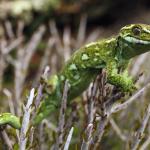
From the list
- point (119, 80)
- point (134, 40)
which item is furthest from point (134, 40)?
point (119, 80)

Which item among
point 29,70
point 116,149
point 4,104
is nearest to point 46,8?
point 29,70

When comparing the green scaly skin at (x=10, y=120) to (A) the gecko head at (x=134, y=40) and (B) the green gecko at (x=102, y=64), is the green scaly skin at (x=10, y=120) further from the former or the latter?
(A) the gecko head at (x=134, y=40)

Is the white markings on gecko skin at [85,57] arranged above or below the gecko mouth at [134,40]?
below

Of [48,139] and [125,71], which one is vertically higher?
[125,71]

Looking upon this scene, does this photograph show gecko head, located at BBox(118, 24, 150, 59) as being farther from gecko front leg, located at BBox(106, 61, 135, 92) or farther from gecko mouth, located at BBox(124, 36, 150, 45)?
gecko front leg, located at BBox(106, 61, 135, 92)

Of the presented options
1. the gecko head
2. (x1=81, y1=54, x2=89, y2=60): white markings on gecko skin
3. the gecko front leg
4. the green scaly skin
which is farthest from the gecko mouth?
the green scaly skin

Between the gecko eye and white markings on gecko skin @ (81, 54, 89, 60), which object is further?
white markings on gecko skin @ (81, 54, 89, 60)

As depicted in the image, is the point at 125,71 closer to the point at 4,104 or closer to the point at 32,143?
the point at 32,143

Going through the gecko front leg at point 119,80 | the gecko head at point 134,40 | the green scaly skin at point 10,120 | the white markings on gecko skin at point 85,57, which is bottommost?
the green scaly skin at point 10,120

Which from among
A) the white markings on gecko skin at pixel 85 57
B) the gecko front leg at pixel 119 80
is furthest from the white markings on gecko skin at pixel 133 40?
the white markings on gecko skin at pixel 85 57
